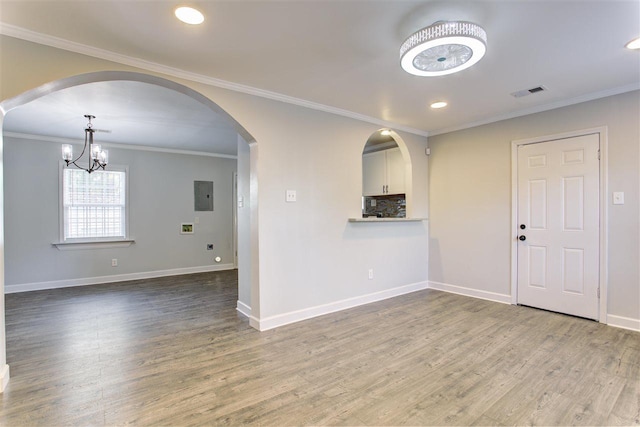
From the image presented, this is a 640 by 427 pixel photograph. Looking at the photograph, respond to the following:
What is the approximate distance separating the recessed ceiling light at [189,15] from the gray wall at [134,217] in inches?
178

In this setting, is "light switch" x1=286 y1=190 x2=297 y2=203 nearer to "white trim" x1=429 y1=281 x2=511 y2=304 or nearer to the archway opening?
the archway opening

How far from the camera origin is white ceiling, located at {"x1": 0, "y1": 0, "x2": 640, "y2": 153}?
188 cm

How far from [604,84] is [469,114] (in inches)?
49.6

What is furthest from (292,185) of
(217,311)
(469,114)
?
(469,114)

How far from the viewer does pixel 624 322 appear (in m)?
3.13

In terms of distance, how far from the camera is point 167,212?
606 centimetres

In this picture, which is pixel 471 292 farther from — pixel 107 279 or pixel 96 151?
pixel 107 279

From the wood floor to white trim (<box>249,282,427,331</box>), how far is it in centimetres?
10

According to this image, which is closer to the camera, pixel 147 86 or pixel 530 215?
pixel 147 86

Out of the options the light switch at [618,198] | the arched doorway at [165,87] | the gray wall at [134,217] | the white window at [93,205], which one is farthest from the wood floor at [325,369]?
the white window at [93,205]

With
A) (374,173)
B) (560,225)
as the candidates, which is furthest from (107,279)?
(560,225)

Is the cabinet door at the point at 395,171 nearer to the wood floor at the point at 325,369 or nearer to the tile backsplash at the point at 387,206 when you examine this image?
the tile backsplash at the point at 387,206

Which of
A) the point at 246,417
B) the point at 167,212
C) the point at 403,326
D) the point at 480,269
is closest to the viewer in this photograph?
the point at 246,417

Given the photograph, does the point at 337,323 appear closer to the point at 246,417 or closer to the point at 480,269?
the point at 246,417
